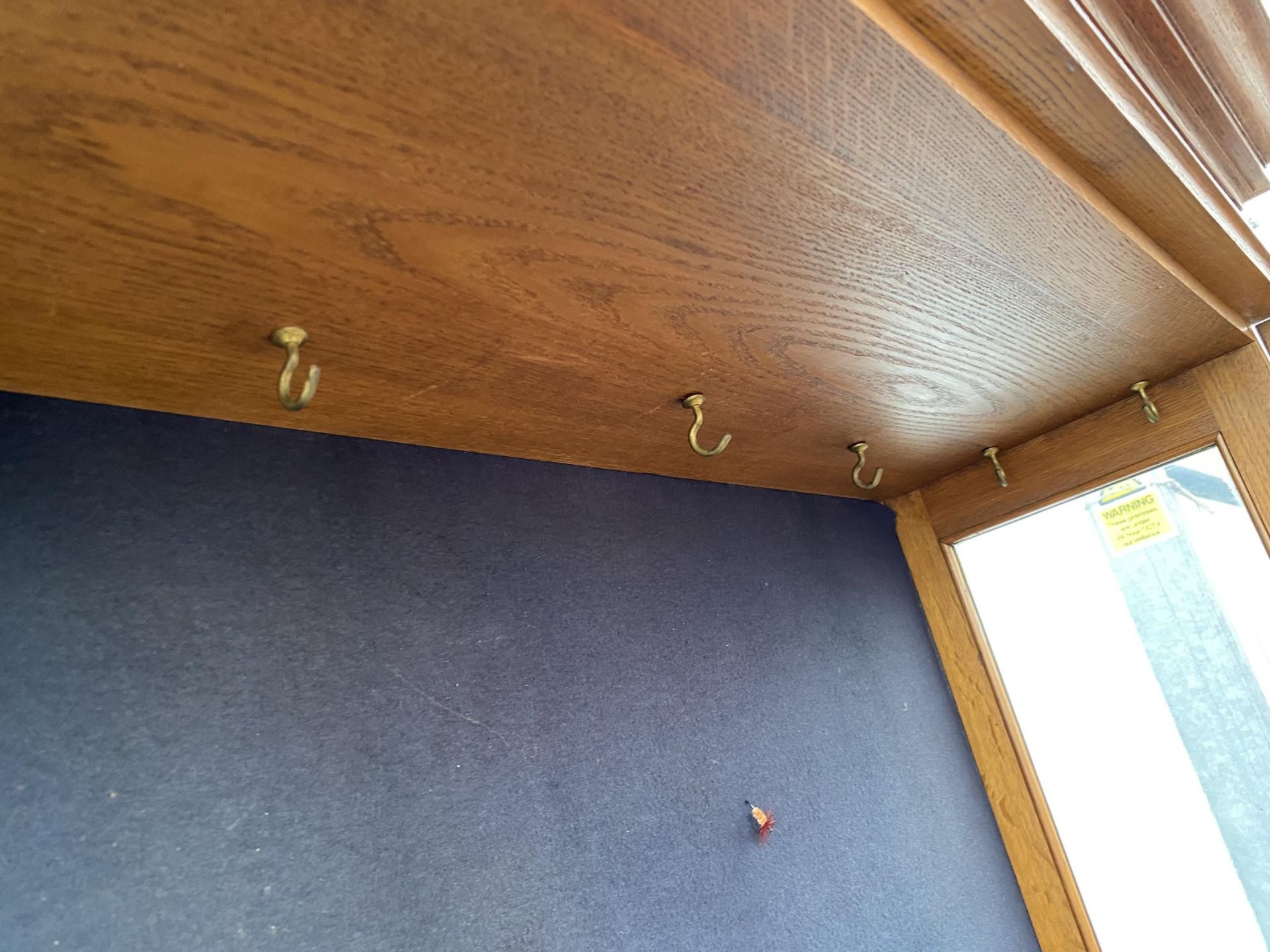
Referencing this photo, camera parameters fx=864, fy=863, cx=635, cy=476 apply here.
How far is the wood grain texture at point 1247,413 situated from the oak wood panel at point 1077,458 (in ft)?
0.06

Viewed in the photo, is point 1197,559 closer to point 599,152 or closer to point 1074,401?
point 1074,401

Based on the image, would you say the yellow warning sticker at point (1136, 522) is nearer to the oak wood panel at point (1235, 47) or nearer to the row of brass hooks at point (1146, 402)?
the row of brass hooks at point (1146, 402)

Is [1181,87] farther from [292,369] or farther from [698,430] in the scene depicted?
[292,369]

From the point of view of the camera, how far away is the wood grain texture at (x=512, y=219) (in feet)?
1.56

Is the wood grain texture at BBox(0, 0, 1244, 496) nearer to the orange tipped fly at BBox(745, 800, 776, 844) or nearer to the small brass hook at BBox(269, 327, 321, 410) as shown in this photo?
the small brass hook at BBox(269, 327, 321, 410)

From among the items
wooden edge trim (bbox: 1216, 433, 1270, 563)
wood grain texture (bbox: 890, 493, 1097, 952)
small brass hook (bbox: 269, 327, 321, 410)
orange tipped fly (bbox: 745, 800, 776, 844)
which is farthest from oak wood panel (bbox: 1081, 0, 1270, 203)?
orange tipped fly (bbox: 745, 800, 776, 844)

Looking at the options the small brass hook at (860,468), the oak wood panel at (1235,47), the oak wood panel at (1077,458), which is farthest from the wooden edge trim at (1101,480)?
the oak wood panel at (1235,47)

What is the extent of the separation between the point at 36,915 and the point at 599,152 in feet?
2.18

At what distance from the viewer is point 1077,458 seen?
1.43 meters

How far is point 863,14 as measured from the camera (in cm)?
53

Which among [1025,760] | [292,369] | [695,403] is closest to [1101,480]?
[1025,760]

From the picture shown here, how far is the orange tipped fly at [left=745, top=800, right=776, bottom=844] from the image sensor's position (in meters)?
1.12

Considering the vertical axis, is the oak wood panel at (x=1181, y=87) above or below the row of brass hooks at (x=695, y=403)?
above

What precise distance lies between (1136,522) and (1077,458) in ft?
0.45
